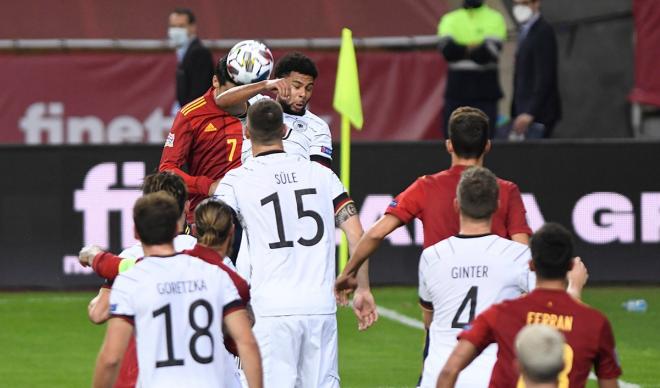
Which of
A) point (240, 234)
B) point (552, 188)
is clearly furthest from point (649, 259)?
point (240, 234)

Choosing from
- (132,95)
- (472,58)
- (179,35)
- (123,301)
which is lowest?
(123,301)

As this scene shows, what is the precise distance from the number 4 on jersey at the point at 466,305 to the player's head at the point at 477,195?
1.07ft

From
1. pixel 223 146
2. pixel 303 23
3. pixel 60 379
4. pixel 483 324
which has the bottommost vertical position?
pixel 60 379

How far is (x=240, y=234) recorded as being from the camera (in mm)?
9742

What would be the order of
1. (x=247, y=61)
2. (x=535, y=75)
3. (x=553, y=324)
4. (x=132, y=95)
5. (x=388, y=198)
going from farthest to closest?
(x=132, y=95) → (x=535, y=75) → (x=388, y=198) → (x=247, y=61) → (x=553, y=324)

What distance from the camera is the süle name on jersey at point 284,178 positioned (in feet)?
27.2

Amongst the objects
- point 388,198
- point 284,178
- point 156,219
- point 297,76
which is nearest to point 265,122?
point 284,178

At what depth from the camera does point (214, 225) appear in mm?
7375

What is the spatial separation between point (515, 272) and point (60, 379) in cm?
525

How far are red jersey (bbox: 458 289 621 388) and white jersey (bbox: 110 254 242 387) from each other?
3.44ft

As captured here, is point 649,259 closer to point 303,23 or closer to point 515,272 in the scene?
point 303,23

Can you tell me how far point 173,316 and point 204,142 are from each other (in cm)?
367

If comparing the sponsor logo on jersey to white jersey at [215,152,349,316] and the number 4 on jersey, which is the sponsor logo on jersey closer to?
white jersey at [215,152,349,316]

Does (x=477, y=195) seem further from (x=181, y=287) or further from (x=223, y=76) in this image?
(x=223, y=76)
